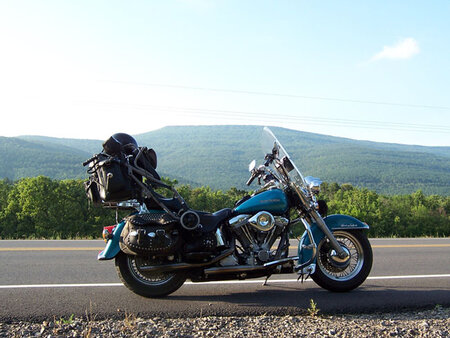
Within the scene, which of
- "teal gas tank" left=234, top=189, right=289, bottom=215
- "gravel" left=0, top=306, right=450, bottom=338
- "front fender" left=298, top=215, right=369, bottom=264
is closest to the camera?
"gravel" left=0, top=306, right=450, bottom=338

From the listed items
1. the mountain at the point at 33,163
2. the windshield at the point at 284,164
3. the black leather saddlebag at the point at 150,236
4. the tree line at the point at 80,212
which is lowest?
the tree line at the point at 80,212

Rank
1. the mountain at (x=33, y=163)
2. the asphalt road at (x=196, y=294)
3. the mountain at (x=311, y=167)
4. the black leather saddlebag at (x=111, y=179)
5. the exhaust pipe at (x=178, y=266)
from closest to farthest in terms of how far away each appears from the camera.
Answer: the asphalt road at (x=196, y=294)
the black leather saddlebag at (x=111, y=179)
the exhaust pipe at (x=178, y=266)
the mountain at (x=311, y=167)
the mountain at (x=33, y=163)

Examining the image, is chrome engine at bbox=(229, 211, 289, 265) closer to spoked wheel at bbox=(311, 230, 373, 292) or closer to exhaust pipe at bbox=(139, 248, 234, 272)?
exhaust pipe at bbox=(139, 248, 234, 272)

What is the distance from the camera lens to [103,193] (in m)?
5.09

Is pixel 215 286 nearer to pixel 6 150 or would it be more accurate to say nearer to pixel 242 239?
pixel 242 239

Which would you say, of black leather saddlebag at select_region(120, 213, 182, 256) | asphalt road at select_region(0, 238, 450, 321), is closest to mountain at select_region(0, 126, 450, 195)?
asphalt road at select_region(0, 238, 450, 321)

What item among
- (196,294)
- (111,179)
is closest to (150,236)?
(111,179)

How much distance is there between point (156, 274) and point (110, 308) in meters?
0.67

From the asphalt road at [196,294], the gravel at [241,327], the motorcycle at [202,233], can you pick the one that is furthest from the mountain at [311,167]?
the gravel at [241,327]

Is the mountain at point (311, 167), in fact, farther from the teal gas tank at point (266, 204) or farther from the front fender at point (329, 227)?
the teal gas tank at point (266, 204)

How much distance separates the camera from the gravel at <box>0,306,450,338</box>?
4.11 m

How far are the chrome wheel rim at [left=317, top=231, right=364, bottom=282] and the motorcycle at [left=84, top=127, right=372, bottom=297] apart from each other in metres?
0.01

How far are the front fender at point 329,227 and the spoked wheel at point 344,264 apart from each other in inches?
3.3

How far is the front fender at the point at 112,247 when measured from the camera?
525 centimetres
